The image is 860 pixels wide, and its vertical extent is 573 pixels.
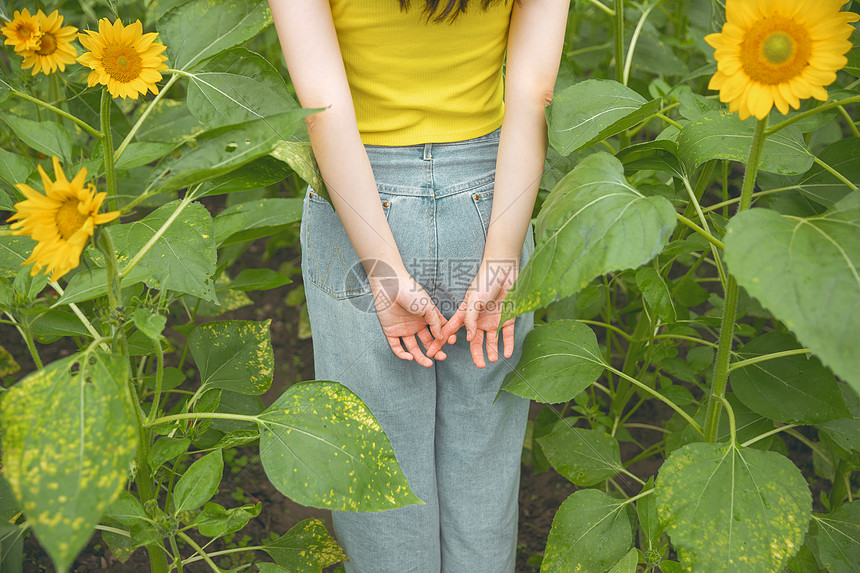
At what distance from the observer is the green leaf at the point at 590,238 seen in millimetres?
723

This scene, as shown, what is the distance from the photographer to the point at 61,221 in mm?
679

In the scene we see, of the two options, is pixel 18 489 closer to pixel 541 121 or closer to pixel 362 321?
pixel 362 321

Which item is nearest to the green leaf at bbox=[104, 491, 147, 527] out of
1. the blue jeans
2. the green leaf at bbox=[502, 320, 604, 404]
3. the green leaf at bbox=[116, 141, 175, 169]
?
the blue jeans

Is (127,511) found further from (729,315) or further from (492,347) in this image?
(729,315)

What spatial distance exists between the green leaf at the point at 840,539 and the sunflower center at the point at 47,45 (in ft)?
4.92

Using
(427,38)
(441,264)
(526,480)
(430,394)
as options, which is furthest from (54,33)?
(526,480)

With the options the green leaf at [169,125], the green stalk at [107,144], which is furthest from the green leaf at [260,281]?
the green stalk at [107,144]

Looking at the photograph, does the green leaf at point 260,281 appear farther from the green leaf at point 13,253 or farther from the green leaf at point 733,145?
the green leaf at point 733,145

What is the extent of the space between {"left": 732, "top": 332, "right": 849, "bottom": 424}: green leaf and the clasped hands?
39 centimetres

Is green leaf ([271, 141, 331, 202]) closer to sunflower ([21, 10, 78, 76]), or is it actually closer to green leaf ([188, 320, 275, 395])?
green leaf ([188, 320, 275, 395])

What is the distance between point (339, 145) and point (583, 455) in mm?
756

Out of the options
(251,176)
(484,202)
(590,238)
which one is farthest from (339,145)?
(590,238)

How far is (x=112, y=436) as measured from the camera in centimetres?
65

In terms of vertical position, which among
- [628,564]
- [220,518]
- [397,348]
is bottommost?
[628,564]
